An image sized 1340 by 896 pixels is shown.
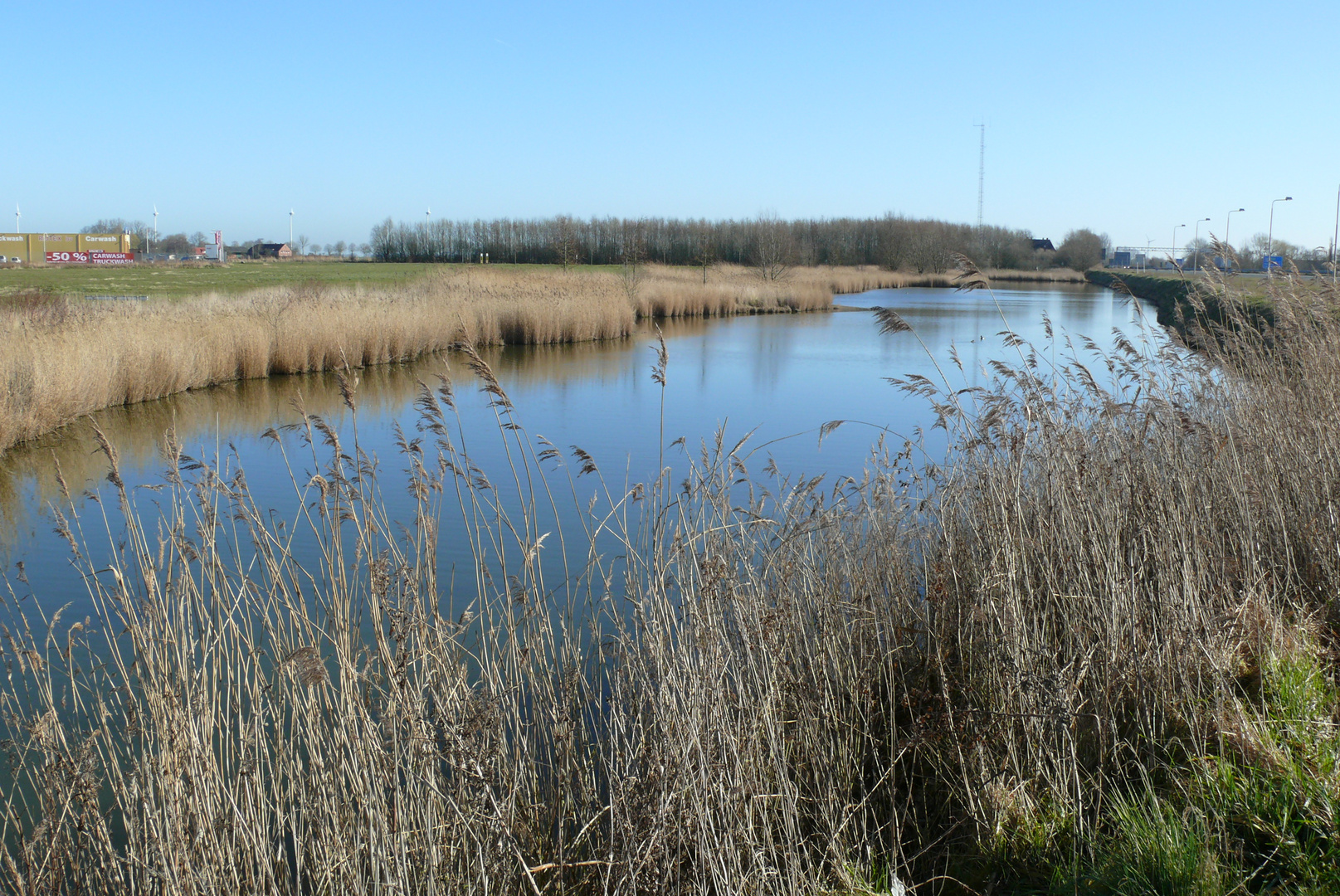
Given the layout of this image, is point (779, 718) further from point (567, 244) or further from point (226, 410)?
point (567, 244)

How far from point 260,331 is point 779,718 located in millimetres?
12540

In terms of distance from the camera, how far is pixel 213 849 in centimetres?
208

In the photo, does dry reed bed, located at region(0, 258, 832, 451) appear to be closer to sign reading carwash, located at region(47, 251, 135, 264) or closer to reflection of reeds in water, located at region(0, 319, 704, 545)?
reflection of reeds in water, located at region(0, 319, 704, 545)

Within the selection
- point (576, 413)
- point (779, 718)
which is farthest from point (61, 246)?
point (779, 718)

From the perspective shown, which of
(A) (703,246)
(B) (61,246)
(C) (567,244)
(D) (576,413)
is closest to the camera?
(D) (576,413)

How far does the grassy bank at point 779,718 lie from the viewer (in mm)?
2123

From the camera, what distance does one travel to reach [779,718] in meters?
2.70

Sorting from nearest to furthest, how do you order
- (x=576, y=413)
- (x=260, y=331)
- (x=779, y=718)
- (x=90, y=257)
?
(x=779, y=718)
(x=576, y=413)
(x=260, y=331)
(x=90, y=257)

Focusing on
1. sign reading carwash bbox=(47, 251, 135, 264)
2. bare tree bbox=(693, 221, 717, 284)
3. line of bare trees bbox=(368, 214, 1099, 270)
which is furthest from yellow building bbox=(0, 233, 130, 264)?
bare tree bbox=(693, 221, 717, 284)

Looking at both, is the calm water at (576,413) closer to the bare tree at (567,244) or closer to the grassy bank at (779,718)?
the grassy bank at (779,718)

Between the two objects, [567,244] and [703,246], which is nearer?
[567,244]

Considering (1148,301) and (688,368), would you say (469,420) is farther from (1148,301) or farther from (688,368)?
(1148,301)

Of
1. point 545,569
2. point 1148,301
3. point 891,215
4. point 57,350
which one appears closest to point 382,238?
point 891,215

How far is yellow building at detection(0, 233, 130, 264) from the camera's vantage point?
64188 mm
